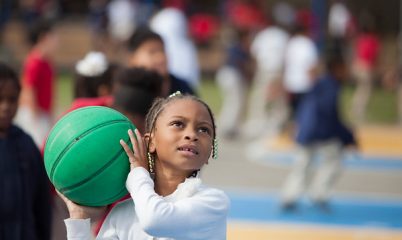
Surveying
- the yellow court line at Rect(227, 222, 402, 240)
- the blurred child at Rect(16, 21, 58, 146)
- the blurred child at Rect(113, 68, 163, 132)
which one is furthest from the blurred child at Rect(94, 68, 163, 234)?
the blurred child at Rect(16, 21, 58, 146)

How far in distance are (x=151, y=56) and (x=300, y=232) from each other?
433 centimetres

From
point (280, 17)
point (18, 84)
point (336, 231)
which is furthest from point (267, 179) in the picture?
point (280, 17)

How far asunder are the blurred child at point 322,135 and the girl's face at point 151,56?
490 cm

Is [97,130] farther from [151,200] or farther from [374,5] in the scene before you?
[374,5]

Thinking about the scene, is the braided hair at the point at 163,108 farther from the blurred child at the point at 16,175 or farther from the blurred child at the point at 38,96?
the blurred child at the point at 38,96

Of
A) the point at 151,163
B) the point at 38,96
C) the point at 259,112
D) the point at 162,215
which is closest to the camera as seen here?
the point at 162,215

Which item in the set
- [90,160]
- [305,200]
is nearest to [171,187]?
[90,160]

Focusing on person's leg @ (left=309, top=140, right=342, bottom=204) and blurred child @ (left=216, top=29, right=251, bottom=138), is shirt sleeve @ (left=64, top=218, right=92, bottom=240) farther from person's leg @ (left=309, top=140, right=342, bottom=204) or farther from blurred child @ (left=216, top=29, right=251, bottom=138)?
blurred child @ (left=216, top=29, right=251, bottom=138)

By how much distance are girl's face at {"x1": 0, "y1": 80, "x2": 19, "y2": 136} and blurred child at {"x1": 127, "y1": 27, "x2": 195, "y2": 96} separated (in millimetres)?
1035

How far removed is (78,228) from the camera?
3.55 metres

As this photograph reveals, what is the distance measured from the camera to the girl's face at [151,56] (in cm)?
586

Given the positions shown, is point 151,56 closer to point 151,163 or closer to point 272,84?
point 151,163

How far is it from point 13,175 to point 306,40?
38.0 ft

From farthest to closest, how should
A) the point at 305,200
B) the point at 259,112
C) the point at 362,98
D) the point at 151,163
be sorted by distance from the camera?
the point at 362,98 < the point at 259,112 < the point at 305,200 < the point at 151,163
